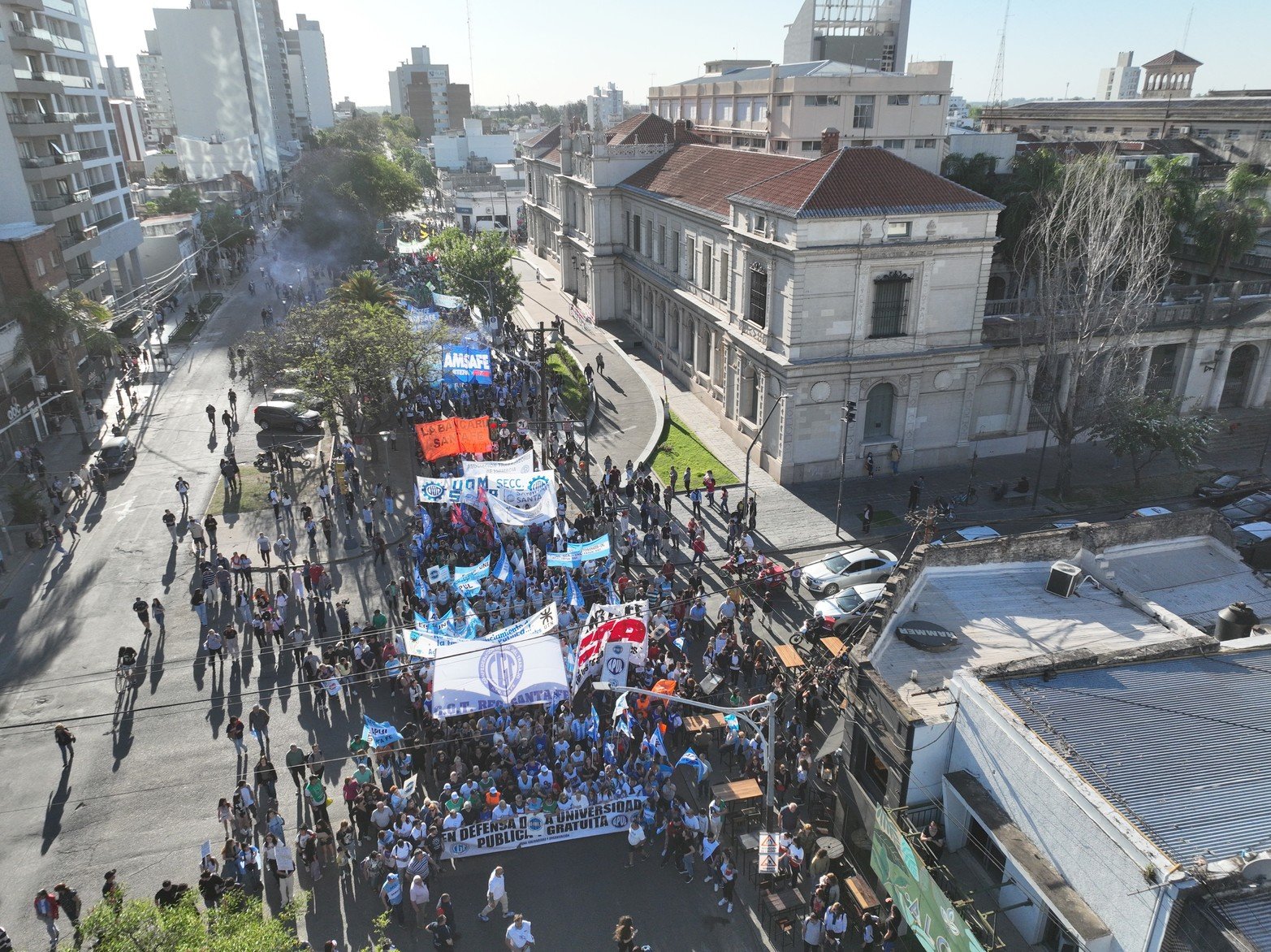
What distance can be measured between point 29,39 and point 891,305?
59698 mm

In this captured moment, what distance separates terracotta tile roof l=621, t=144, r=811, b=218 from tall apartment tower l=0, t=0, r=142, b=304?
3730cm

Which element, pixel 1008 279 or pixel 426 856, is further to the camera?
pixel 1008 279

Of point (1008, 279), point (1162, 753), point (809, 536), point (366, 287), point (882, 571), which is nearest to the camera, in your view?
point (1162, 753)

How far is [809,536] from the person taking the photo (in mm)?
34969

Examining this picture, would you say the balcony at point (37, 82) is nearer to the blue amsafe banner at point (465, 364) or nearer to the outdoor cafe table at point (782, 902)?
the blue amsafe banner at point (465, 364)

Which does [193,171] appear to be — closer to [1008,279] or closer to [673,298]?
[673,298]

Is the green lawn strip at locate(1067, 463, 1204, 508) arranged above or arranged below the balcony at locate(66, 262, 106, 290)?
below

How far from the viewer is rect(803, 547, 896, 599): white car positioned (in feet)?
99.1

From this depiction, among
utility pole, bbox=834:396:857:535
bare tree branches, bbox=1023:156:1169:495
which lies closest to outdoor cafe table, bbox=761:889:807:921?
utility pole, bbox=834:396:857:535

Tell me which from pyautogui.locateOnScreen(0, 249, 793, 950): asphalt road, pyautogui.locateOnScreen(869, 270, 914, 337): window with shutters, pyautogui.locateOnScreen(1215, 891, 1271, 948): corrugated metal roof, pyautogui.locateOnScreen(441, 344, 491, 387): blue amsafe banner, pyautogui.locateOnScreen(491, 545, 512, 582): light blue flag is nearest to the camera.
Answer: pyautogui.locateOnScreen(1215, 891, 1271, 948): corrugated metal roof

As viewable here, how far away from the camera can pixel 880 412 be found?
40344 millimetres

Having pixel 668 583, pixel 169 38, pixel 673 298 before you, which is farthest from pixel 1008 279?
pixel 169 38

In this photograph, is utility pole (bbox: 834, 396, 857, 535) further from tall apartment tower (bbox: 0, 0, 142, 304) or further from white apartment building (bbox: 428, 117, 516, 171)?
white apartment building (bbox: 428, 117, 516, 171)

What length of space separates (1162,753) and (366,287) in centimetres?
4950
